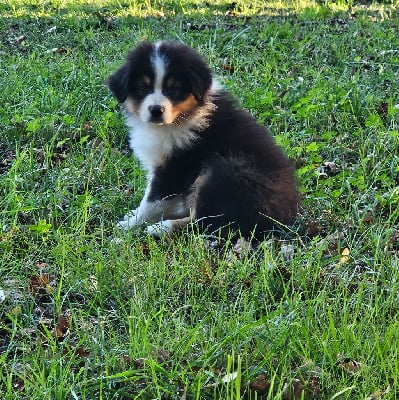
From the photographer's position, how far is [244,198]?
4.29 m

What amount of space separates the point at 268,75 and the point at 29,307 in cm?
405

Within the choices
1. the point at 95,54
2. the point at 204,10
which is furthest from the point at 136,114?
the point at 204,10

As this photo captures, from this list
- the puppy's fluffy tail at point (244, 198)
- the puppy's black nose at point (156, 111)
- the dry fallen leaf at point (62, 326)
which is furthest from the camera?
the puppy's black nose at point (156, 111)

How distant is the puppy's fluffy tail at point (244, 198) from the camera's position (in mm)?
4262

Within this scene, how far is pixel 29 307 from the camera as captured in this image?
3.46 meters

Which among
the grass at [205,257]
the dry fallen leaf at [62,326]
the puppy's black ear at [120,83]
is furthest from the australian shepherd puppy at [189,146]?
the dry fallen leaf at [62,326]

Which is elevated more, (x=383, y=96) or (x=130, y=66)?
(x=130, y=66)

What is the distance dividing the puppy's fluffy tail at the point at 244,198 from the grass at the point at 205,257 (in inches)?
5.8

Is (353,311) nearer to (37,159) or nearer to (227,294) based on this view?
(227,294)

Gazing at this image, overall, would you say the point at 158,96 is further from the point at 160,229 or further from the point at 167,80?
the point at 160,229

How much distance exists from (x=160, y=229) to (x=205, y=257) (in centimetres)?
61

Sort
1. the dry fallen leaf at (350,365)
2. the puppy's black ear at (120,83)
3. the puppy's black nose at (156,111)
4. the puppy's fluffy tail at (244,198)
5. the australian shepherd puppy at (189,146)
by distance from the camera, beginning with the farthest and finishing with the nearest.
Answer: the puppy's black ear at (120,83)
the puppy's black nose at (156,111)
the australian shepherd puppy at (189,146)
the puppy's fluffy tail at (244,198)
the dry fallen leaf at (350,365)

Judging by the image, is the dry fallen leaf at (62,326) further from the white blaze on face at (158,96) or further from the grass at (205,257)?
the white blaze on face at (158,96)

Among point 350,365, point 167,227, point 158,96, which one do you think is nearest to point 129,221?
point 167,227
